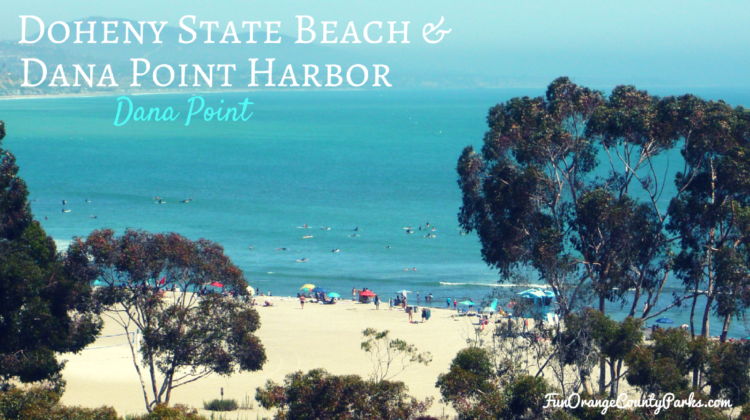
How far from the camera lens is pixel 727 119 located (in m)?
16.4

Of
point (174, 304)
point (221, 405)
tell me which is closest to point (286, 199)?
point (221, 405)

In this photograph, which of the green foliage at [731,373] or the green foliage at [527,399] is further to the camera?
the green foliage at [731,373]

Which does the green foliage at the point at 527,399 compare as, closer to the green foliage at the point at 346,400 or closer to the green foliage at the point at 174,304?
the green foliage at the point at 346,400

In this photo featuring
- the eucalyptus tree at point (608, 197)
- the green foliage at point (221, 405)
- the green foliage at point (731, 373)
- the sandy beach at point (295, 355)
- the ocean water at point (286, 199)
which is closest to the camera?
the green foliage at point (731, 373)

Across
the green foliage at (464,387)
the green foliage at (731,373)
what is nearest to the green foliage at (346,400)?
the green foliage at (464,387)

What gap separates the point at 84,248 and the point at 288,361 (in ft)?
36.6

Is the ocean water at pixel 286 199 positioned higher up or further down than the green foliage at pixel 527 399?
higher up

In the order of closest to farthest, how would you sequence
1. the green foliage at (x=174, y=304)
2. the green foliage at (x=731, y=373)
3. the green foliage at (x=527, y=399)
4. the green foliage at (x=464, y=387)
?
the green foliage at (x=527, y=399), the green foliage at (x=464, y=387), the green foliage at (x=731, y=373), the green foliage at (x=174, y=304)

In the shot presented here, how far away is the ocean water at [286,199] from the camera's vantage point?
47250mm

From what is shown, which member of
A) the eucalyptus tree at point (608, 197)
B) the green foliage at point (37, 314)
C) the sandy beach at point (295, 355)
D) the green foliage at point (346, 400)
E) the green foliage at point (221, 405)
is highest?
the eucalyptus tree at point (608, 197)

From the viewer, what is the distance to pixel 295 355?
26.5m

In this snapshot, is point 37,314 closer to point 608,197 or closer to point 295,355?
point 295,355

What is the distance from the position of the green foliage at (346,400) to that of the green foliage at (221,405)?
26.3ft

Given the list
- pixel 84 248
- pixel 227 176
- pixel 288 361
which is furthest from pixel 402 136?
pixel 84 248
